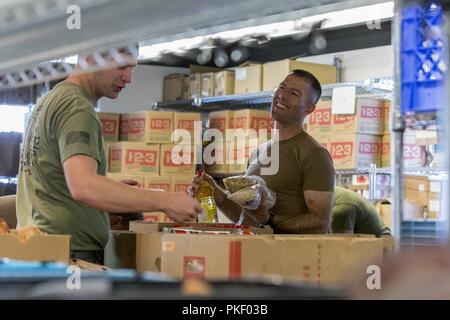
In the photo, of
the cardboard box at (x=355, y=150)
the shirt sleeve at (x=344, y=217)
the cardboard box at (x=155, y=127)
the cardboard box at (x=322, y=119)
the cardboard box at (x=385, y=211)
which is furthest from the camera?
the cardboard box at (x=155, y=127)

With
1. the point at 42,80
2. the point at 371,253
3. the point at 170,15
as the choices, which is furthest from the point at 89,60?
the point at 371,253

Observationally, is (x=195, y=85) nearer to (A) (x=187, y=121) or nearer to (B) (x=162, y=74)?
(B) (x=162, y=74)

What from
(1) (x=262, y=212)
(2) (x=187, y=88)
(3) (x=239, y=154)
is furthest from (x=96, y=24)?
(2) (x=187, y=88)

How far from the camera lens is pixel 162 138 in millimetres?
8148

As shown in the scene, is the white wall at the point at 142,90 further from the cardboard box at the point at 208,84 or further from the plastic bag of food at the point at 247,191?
the plastic bag of food at the point at 247,191

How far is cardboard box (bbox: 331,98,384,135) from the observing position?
7088 millimetres

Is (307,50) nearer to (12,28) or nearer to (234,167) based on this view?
(234,167)

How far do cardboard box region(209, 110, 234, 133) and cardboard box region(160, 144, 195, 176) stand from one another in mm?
454

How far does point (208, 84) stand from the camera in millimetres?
9031

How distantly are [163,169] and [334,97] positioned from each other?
1.88m

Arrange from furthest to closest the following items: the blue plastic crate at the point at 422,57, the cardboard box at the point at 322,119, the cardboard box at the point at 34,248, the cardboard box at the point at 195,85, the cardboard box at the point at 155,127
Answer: the cardboard box at the point at 195,85 → the cardboard box at the point at 155,127 → the cardboard box at the point at 322,119 → the blue plastic crate at the point at 422,57 → the cardboard box at the point at 34,248

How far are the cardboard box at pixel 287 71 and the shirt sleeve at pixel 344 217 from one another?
142 inches

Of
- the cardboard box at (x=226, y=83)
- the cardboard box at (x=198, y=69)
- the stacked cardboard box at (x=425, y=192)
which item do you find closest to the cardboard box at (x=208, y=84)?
the cardboard box at (x=226, y=83)

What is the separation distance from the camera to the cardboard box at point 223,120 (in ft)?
26.8
